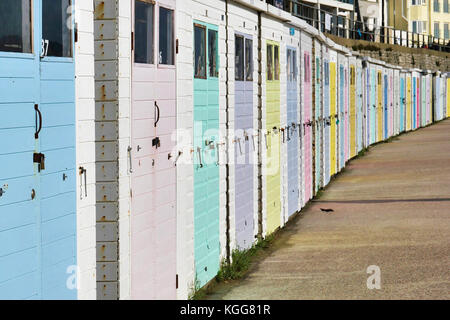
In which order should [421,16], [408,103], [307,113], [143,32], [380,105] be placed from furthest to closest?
1. [421,16]
2. [408,103]
3. [380,105]
4. [307,113]
5. [143,32]

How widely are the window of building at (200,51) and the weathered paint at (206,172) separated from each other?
4cm

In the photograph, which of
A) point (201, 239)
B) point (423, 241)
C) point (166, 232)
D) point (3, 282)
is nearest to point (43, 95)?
point (3, 282)

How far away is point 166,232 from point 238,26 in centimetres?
390

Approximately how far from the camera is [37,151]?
6340 mm

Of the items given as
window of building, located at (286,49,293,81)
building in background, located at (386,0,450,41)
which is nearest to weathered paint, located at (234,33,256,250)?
window of building, located at (286,49,293,81)

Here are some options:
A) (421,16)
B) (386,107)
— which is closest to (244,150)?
(386,107)

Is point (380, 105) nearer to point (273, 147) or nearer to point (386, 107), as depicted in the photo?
point (386, 107)

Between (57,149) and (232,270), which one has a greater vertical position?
(57,149)

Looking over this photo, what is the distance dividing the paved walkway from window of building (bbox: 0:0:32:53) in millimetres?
4459

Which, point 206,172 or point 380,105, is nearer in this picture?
point 206,172

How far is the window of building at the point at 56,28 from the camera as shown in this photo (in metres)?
6.45

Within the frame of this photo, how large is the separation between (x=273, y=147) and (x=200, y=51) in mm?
4624
